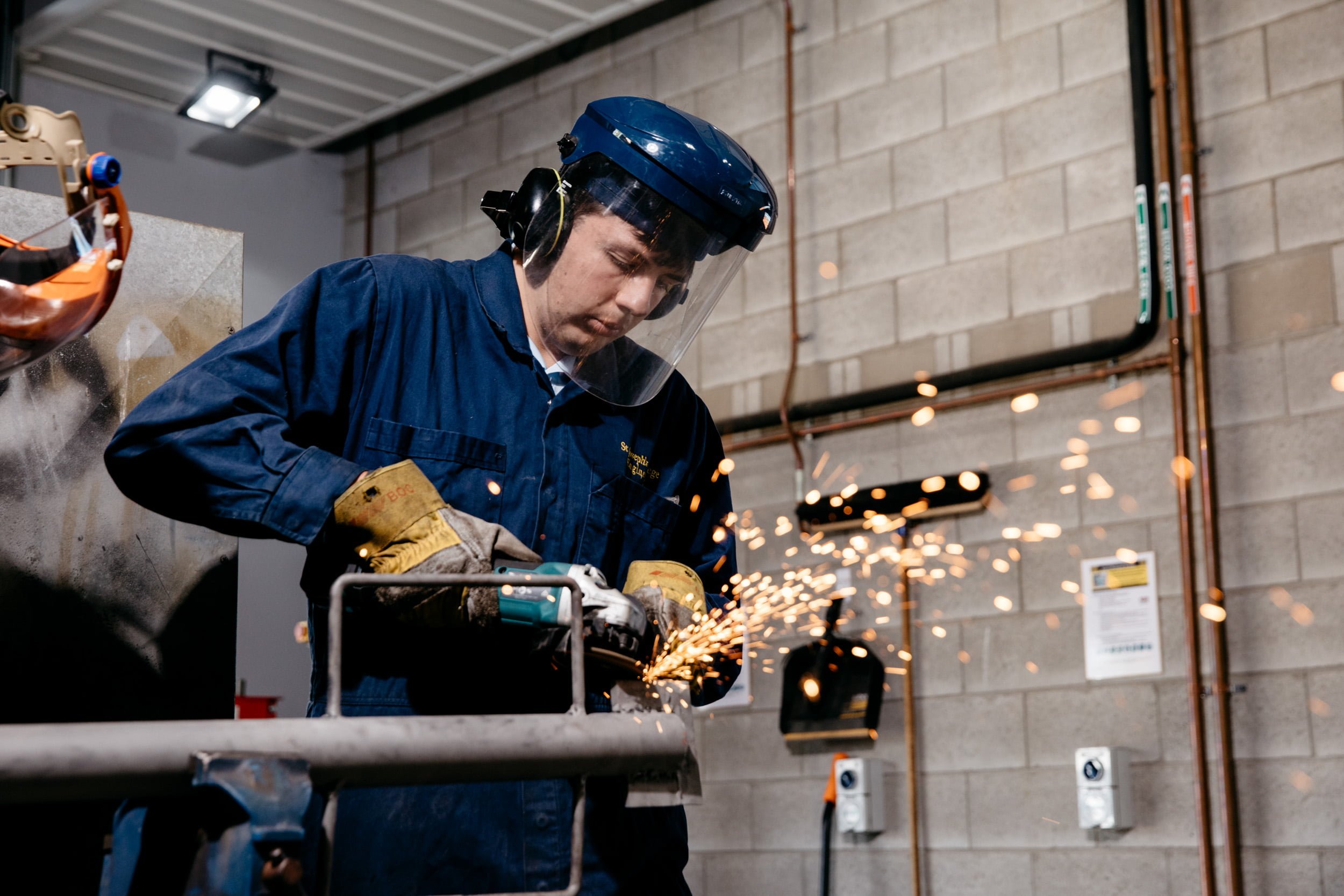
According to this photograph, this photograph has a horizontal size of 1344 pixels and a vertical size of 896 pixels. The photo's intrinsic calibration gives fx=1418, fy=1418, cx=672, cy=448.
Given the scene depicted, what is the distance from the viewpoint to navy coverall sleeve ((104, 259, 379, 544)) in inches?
63.0

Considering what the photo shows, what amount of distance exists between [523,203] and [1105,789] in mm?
2438

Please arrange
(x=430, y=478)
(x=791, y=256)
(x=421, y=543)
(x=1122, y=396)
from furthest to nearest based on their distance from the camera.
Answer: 1. (x=791, y=256)
2. (x=1122, y=396)
3. (x=430, y=478)
4. (x=421, y=543)

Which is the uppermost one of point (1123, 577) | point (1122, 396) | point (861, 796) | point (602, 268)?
point (1122, 396)

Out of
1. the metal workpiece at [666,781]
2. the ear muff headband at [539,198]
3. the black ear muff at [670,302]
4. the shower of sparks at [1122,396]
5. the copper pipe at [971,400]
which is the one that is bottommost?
the metal workpiece at [666,781]

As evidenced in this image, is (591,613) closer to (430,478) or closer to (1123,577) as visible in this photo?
(430,478)

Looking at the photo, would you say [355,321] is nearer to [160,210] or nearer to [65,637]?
[65,637]

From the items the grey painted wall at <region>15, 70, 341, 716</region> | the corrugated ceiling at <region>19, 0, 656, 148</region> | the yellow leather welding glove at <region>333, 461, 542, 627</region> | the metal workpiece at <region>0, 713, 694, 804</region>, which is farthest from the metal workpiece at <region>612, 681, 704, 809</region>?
the grey painted wall at <region>15, 70, 341, 716</region>

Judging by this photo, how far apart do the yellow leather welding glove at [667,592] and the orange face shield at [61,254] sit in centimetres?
70

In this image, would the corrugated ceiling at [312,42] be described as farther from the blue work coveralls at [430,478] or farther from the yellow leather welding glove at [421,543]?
the yellow leather welding glove at [421,543]

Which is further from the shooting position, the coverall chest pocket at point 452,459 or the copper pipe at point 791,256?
the copper pipe at point 791,256

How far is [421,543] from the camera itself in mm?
1580

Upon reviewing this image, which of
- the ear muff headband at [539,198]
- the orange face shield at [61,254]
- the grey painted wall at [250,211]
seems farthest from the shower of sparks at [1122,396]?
the grey painted wall at [250,211]

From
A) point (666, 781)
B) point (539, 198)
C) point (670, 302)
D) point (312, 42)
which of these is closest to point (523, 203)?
point (539, 198)

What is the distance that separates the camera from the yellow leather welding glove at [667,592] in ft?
5.80
